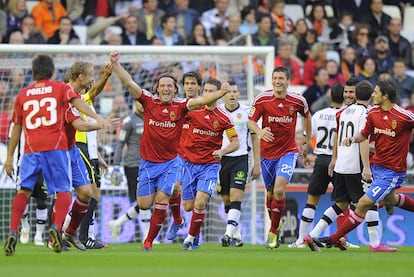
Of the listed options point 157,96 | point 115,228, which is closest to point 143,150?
point 157,96

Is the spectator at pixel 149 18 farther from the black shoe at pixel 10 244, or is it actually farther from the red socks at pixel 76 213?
the black shoe at pixel 10 244

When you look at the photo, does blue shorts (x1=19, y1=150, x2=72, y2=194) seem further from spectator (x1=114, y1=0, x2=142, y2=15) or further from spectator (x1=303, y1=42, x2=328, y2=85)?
spectator (x1=114, y1=0, x2=142, y2=15)

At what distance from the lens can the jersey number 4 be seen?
12422 millimetres

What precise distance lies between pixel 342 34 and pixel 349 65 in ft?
5.19

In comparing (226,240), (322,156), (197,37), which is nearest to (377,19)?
(197,37)

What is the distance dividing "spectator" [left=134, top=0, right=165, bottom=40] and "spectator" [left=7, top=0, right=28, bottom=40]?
248 cm

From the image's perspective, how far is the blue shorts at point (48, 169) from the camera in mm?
12477

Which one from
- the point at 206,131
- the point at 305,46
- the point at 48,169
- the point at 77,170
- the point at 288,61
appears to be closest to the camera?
the point at 48,169

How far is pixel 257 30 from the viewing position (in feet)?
79.3

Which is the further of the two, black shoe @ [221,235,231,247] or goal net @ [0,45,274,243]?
goal net @ [0,45,274,243]

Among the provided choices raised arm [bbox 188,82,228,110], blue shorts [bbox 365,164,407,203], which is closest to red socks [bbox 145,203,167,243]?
raised arm [bbox 188,82,228,110]

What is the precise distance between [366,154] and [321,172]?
1634 millimetres

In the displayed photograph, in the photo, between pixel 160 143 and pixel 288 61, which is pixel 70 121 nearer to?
pixel 160 143

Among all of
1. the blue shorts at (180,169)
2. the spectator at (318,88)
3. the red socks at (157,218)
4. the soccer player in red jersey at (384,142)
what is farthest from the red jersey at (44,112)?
the spectator at (318,88)
